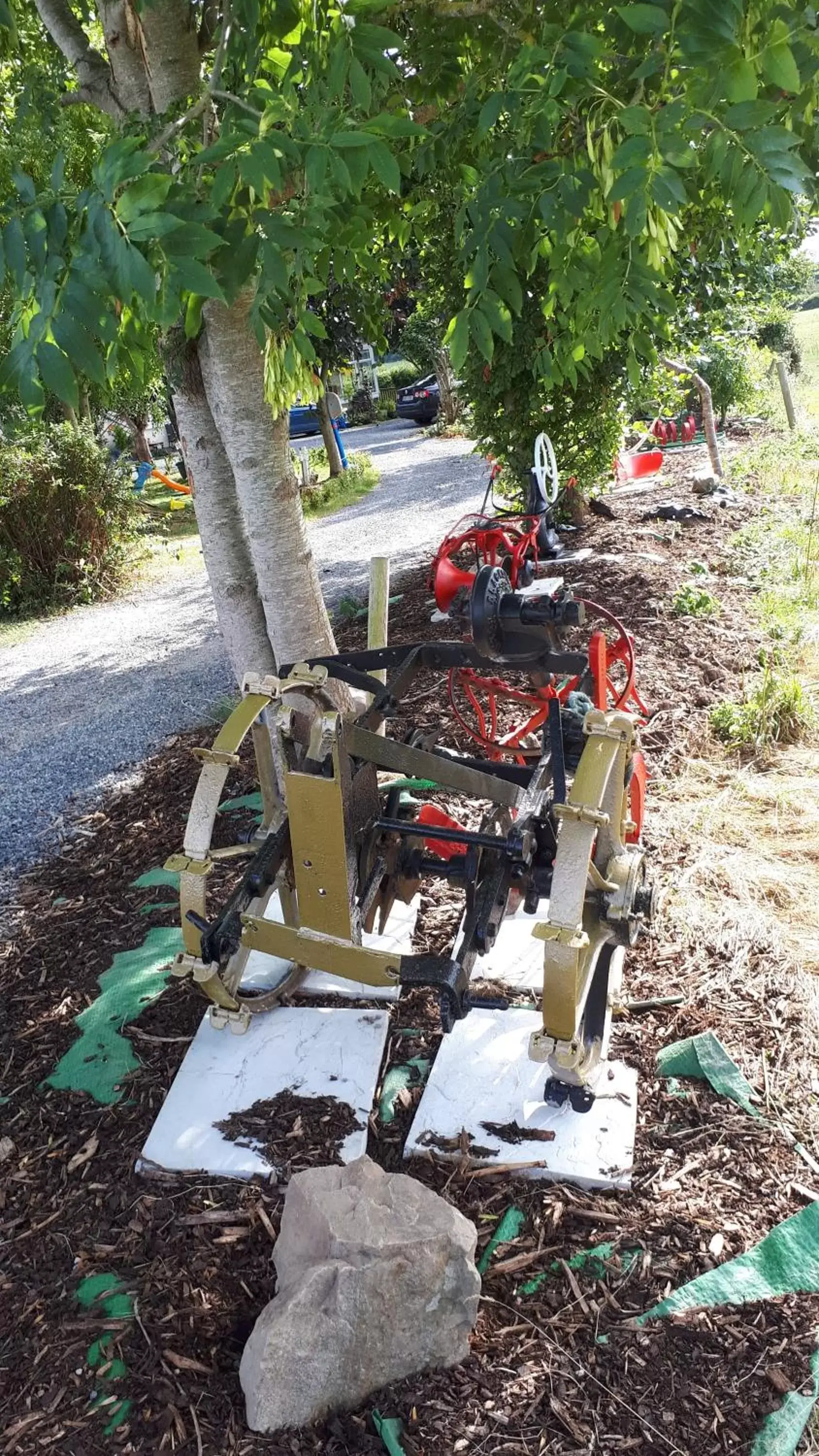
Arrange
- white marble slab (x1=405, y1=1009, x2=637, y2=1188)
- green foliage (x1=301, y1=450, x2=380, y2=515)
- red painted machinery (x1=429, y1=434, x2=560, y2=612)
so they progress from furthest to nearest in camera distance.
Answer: green foliage (x1=301, y1=450, x2=380, y2=515)
red painted machinery (x1=429, y1=434, x2=560, y2=612)
white marble slab (x1=405, y1=1009, x2=637, y2=1188)

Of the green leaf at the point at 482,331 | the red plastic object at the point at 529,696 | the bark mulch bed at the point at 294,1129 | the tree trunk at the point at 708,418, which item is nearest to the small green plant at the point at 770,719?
the red plastic object at the point at 529,696

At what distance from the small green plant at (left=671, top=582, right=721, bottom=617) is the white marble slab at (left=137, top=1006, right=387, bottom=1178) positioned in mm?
4323

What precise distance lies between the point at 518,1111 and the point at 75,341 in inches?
89.1

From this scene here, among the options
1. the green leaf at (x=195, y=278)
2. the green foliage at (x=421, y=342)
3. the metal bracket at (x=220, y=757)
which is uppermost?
the green foliage at (x=421, y=342)

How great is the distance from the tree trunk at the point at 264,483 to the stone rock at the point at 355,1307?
2.94 meters

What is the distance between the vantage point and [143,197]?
2.04 meters

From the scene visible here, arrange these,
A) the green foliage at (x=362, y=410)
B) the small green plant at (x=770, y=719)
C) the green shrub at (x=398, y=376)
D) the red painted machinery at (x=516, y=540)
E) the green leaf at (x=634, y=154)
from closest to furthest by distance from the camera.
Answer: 1. the green leaf at (x=634, y=154)
2. the red painted machinery at (x=516, y=540)
3. the small green plant at (x=770, y=719)
4. the green foliage at (x=362, y=410)
5. the green shrub at (x=398, y=376)

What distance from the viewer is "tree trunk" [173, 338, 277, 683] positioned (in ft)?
15.3

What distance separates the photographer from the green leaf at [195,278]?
2.04 m

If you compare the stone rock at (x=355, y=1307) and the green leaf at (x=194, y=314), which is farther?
the green leaf at (x=194, y=314)

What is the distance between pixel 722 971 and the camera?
3342 mm

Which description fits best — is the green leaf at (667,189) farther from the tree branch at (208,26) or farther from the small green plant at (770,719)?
the small green plant at (770,719)

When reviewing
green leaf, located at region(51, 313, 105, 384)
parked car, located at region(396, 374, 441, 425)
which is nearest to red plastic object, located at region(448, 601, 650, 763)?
green leaf, located at region(51, 313, 105, 384)

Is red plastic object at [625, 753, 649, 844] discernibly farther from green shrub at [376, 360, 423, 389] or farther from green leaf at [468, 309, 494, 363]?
green shrub at [376, 360, 423, 389]
